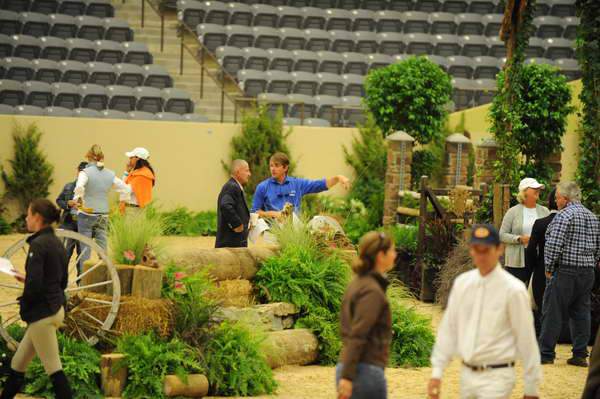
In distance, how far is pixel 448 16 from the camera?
26.8m

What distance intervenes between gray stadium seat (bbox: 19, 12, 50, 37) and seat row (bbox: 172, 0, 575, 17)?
5.06m

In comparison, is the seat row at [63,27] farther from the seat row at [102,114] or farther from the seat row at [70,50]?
the seat row at [102,114]

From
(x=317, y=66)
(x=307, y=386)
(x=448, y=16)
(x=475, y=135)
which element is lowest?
(x=307, y=386)

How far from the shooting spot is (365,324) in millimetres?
5367

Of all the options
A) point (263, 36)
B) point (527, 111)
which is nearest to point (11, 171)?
point (263, 36)

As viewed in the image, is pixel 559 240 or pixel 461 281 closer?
pixel 461 281

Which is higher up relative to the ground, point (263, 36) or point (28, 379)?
point (263, 36)

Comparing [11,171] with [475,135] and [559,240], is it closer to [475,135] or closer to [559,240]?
[475,135]

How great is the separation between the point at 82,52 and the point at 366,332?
19016mm

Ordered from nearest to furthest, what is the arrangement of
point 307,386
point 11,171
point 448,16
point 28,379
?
point 28,379
point 307,386
point 11,171
point 448,16

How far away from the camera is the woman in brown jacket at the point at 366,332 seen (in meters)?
5.36

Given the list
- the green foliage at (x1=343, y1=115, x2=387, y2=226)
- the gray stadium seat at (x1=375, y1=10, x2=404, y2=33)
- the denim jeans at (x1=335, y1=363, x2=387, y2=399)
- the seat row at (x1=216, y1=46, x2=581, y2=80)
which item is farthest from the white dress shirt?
the gray stadium seat at (x1=375, y1=10, x2=404, y2=33)

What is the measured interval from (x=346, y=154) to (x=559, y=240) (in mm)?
11569

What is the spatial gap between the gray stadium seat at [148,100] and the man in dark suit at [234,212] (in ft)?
37.2
